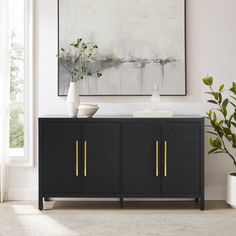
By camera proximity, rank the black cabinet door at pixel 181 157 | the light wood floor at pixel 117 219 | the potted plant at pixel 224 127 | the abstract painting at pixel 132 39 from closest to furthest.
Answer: the light wood floor at pixel 117 219 < the black cabinet door at pixel 181 157 < the potted plant at pixel 224 127 < the abstract painting at pixel 132 39

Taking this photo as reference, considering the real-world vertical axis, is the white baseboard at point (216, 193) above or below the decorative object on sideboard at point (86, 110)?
below

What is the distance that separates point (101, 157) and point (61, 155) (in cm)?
34

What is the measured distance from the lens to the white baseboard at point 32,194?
188 inches

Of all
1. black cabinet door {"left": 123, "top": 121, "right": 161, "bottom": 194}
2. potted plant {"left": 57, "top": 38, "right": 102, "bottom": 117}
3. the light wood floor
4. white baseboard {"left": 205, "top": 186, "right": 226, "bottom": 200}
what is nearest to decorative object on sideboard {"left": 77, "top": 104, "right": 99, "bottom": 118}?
black cabinet door {"left": 123, "top": 121, "right": 161, "bottom": 194}

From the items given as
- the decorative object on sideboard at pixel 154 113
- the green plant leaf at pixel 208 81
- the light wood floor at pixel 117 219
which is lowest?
the light wood floor at pixel 117 219

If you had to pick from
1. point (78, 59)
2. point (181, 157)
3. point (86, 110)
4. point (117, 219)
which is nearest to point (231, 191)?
point (181, 157)

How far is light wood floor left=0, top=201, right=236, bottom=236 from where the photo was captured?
146 inches

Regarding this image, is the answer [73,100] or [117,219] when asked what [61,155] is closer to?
[73,100]

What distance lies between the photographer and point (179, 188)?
14.3 feet

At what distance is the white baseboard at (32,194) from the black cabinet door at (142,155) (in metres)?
0.67

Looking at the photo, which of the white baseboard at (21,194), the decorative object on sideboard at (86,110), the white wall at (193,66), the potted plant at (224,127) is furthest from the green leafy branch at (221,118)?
the white baseboard at (21,194)

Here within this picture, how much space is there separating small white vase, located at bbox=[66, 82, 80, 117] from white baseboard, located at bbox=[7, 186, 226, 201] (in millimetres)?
905

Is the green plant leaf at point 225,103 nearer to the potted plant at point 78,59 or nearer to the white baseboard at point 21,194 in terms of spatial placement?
the potted plant at point 78,59

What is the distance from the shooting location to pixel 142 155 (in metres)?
4.36
